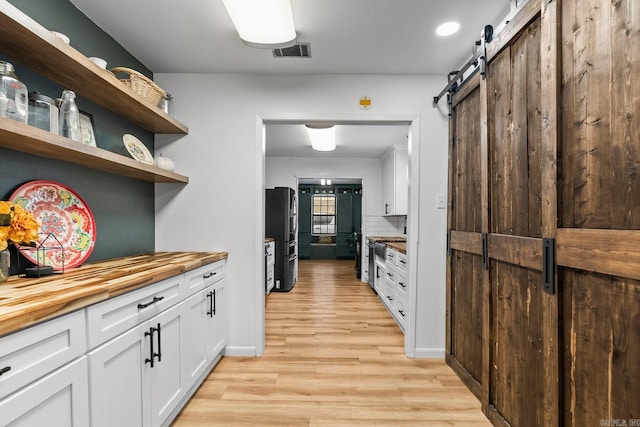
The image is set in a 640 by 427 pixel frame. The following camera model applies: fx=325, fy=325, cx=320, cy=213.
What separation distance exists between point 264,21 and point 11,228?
1.57 meters

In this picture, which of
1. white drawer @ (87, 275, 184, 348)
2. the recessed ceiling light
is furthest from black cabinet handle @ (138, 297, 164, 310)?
the recessed ceiling light

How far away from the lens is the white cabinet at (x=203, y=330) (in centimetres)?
202

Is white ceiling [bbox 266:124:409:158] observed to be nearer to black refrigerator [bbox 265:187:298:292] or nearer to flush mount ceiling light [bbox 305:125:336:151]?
flush mount ceiling light [bbox 305:125:336:151]

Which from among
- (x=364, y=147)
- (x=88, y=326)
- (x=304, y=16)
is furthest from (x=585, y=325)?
(x=364, y=147)

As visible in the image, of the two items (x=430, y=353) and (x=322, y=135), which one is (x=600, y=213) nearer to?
(x=430, y=353)

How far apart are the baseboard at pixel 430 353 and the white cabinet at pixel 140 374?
1838 millimetres

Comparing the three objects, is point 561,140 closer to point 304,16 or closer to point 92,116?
point 304,16

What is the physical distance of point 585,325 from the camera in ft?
3.96

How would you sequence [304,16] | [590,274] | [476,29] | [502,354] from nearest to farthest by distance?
[590,274] → [502,354] → [304,16] → [476,29]

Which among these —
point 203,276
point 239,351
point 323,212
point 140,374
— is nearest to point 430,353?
point 239,351

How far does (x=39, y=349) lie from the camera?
992mm

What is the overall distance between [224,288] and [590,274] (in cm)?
236

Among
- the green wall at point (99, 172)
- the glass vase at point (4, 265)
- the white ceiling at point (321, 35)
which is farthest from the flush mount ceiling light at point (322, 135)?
the glass vase at point (4, 265)

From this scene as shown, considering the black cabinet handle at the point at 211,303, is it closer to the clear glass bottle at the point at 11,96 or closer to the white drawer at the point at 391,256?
the clear glass bottle at the point at 11,96
